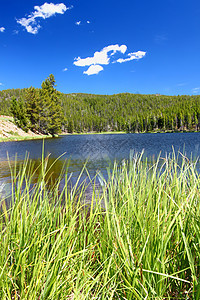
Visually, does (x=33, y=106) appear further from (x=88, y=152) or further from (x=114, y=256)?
(x=114, y=256)

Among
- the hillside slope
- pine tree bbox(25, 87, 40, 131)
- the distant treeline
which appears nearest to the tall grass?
the hillside slope

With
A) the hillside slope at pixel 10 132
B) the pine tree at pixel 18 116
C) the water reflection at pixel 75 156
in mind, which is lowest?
the water reflection at pixel 75 156

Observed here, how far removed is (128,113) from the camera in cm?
16625

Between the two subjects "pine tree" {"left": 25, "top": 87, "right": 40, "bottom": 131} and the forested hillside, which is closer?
"pine tree" {"left": 25, "top": 87, "right": 40, "bottom": 131}

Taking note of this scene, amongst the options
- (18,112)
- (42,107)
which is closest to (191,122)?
(42,107)

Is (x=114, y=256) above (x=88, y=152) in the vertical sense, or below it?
above

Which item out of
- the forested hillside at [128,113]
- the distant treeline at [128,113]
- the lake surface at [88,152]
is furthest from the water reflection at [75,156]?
the forested hillside at [128,113]

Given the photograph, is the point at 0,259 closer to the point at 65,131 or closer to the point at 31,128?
the point at 31,128

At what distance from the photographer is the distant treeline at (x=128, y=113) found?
A: 95.1m

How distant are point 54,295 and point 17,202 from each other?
2.29 feet

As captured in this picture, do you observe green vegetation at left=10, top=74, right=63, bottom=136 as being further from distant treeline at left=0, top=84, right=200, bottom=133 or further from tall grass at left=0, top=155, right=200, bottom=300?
tall grass at left=0, top=155, right=200, bottom=300

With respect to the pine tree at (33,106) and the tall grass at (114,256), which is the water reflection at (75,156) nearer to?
the tall grass at (114,256)

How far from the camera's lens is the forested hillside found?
313 feet

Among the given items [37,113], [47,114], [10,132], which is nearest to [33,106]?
[37,113]
